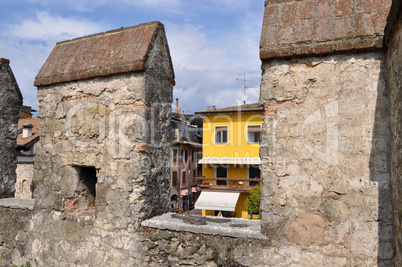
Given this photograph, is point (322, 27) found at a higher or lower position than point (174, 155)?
higher

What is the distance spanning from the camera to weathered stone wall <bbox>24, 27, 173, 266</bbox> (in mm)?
3746

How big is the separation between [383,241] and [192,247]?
1.83 meters

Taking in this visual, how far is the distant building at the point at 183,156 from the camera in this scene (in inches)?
883

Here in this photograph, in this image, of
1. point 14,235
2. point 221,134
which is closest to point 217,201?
point 221,134

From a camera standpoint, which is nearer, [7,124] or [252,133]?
[7,124]

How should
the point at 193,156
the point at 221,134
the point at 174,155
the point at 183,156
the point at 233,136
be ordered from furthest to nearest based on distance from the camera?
1. the point at 193,156
2. the point at 183,156
3. the point at 174,155
4. the point at 221,134
5. the point at 233,136

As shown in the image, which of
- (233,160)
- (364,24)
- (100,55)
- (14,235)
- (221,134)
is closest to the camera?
(364,24)

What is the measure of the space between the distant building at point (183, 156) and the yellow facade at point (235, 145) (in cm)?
316

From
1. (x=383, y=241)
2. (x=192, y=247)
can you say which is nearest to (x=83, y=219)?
(x=192, y=247)

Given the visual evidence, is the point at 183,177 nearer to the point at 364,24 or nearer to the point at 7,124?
the point at 7,124

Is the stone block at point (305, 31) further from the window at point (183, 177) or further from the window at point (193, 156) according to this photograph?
the window at point (193, 156)

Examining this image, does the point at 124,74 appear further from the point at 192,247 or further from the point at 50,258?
the point at 50,258

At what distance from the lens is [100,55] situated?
4113 millimetres

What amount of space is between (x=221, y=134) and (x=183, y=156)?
6.60m
